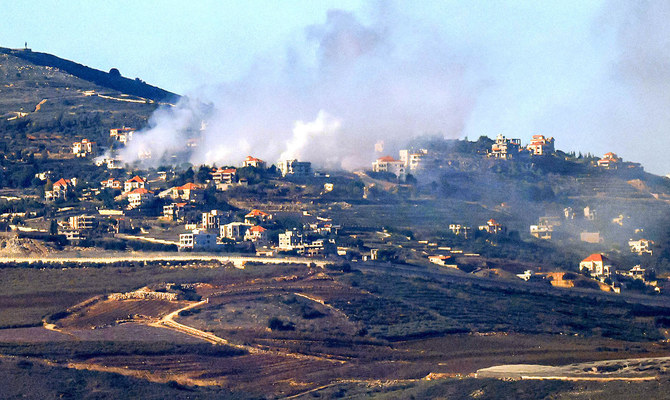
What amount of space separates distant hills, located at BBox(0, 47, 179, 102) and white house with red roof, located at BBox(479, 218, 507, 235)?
6341 cm

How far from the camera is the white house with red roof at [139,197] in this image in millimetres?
96050

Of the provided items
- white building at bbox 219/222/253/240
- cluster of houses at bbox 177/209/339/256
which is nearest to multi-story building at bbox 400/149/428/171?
cluster of houses at bbox 177/209/339/256

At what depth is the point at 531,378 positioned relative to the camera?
170 ft

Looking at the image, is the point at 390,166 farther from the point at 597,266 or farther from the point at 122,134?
the point at 597,266

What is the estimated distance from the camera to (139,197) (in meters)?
96.6

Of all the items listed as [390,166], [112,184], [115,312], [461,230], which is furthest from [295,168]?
[115,312]

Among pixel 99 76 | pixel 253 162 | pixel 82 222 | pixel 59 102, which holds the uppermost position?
pixel 99 76

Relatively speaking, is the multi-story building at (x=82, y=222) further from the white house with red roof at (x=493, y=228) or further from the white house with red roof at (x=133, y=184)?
the white house with red roof at (x=493, y=228)

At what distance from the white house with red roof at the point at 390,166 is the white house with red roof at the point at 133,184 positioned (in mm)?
21879

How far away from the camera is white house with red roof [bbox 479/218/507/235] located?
97.5m

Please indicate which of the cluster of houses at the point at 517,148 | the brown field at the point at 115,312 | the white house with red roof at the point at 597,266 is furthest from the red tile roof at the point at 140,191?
the cluster of houses at the point at 517,148

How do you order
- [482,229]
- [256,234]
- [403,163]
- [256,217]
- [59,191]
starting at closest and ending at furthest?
1. [256,234]
2. [256,217]
3. [482,229]
4. [59,191]
5. [403,163]

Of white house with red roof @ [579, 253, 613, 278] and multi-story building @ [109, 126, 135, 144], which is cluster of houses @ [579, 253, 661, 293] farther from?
multi-story building @ [109, 126, 135, 144]

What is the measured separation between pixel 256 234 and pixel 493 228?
2037 centimetres
